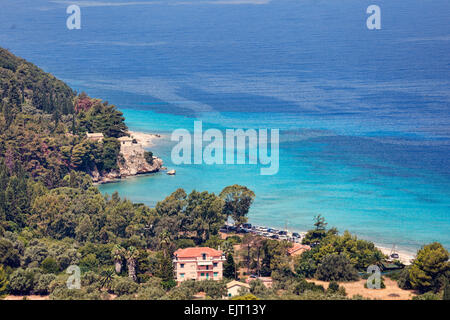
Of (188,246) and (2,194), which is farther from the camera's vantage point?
(2,194)

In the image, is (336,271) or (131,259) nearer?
(131,259)

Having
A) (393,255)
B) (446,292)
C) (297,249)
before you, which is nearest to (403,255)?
(393,255)

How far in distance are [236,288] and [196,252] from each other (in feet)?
15.4

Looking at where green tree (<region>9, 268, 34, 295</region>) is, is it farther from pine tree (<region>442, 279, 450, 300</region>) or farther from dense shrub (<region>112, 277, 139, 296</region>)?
pine tree (<region>442, 279, 450, 300</region>)

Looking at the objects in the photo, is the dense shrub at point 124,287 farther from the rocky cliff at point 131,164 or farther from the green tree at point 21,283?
the rocky cliff at point 131,164

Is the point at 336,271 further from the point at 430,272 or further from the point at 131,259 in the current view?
the point at 131,259

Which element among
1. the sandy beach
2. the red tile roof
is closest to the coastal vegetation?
the red tile roof

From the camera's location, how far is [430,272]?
1528 inches

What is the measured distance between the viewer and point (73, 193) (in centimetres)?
5422

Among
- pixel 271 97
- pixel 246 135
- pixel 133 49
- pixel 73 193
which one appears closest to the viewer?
pixel 73 193

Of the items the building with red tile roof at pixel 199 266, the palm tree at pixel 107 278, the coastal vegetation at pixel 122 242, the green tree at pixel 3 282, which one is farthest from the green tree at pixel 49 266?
the building with red tile roof at pixel 199 266
